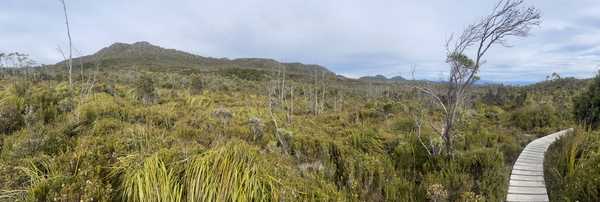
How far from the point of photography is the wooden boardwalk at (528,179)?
405 centimetres

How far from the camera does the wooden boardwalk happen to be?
13.3 ft

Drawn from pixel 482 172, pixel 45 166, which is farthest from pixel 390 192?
pixel 45 166

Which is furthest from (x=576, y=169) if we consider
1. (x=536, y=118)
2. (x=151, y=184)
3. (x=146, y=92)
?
(x=146, y=92)

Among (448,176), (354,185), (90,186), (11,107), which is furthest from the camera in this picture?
(11,107)

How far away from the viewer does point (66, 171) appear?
319 cm

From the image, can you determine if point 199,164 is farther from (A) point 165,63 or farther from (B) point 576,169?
(A) point 165,63

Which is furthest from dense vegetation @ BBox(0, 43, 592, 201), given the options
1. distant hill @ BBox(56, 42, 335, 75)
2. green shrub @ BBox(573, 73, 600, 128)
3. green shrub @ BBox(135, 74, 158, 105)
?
distant hill @ BBox(56, 42, 335, 75)

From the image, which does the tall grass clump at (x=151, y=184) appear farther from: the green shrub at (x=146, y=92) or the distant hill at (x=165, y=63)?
the distant hill at (x=165, y=63)

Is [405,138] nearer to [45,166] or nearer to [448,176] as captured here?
[448,176]

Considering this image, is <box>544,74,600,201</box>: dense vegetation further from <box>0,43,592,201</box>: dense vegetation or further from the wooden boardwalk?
<box>0,43,592,201</box>: dense vegetation

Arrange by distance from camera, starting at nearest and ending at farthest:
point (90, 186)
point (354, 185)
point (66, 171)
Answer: point (90, 186), point (66, 171), point (354, 185)

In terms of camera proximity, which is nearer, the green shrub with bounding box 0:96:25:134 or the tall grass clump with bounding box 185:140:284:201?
the tall grass clump with bounding box 185:140:284:201

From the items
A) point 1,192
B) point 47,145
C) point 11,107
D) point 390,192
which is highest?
point 11,107

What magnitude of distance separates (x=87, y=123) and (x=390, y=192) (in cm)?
547
